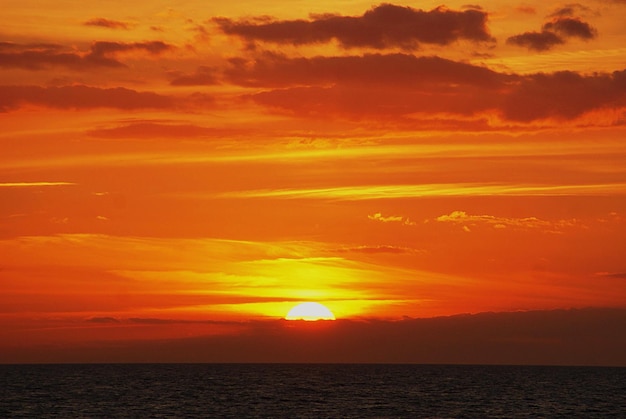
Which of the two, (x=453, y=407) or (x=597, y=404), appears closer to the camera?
(x=453, y=407)

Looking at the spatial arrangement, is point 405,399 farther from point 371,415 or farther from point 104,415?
point 104,415

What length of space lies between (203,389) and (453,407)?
65.8m

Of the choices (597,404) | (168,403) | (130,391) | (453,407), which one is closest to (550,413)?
(453,407)

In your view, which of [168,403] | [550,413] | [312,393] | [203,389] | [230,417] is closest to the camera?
[230,417]

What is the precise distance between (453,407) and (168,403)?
37940mm

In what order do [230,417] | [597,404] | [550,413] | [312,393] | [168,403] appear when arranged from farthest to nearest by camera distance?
[312,393], [597,404], [168,403], [550,413], [230,417]

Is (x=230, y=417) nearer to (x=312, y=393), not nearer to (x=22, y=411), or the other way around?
(x=22, y=411)

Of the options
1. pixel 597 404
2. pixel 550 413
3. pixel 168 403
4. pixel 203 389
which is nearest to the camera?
pixel 550 413

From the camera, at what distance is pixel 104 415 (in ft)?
399

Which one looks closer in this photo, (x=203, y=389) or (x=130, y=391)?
(x=130, y=391)

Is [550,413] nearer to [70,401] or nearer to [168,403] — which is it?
[168,403]

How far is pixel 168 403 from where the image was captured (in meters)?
145

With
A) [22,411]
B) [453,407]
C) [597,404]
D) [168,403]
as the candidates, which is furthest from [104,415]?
[597,404]

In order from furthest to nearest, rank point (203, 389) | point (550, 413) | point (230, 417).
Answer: point (203, 389) < point (550, 413) < point (230, 417)
